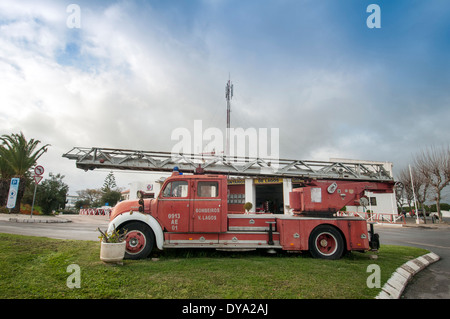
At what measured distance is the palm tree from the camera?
75.5 feet

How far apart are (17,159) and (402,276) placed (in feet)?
94.2

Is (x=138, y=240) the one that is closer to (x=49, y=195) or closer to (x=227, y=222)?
(x=227, y=222)

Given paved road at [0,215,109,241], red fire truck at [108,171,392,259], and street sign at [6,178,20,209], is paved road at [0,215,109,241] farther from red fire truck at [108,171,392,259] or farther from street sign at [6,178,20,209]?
street sign at [6,178,20,209]

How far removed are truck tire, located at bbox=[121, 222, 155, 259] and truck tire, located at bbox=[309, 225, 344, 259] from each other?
470cm

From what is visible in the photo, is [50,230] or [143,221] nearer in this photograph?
[143,221]

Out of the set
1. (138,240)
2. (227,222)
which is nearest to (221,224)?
(227,222)

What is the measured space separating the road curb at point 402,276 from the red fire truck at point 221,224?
44.7 inches

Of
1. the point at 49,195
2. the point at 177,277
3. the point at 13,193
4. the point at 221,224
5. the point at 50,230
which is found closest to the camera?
the point at 177,277

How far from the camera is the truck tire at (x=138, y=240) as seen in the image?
6973mm

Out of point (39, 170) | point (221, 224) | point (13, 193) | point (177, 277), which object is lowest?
point (177, 277)

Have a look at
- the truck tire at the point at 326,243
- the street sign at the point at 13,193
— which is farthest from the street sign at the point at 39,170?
the truck tire at the point at 326,243

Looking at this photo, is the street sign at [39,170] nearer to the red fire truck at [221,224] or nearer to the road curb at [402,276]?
the red fire truck at [221,224]

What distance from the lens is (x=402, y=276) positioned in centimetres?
598

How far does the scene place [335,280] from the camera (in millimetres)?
5156
